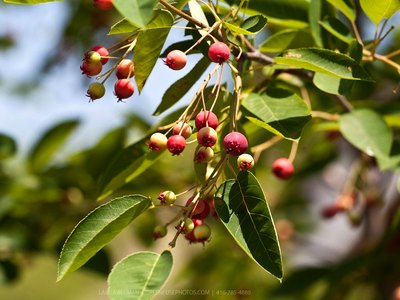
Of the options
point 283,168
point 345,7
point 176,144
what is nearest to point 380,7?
point 345,7

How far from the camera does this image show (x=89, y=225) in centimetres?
96

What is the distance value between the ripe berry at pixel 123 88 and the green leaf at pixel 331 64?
309mm

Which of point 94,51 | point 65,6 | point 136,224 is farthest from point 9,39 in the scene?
point 94,51

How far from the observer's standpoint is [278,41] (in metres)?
1.34

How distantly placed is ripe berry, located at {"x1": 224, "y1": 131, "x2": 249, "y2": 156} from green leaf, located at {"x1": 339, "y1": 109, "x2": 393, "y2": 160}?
0.51 meters

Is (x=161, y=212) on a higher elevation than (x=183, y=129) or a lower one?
lower

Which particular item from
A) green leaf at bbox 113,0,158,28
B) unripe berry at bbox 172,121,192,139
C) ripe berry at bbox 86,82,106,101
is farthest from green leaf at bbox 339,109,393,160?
green leaf at bbox 113,0,158,28

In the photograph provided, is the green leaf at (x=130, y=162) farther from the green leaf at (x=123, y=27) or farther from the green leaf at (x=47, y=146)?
the green leaf at (x=47, y=146)

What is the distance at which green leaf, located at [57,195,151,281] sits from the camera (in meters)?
0.95

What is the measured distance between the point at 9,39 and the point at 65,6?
590 mm

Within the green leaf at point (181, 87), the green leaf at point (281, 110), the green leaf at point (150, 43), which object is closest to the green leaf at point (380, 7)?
the green leaf at point (281, 110)

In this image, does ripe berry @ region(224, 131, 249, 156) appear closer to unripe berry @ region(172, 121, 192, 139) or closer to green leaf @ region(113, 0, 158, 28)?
unripe berry @ region(172, 121, 192, 139)

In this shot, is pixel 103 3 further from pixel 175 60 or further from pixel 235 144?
pixel 235 144

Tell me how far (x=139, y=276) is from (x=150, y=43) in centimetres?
39
